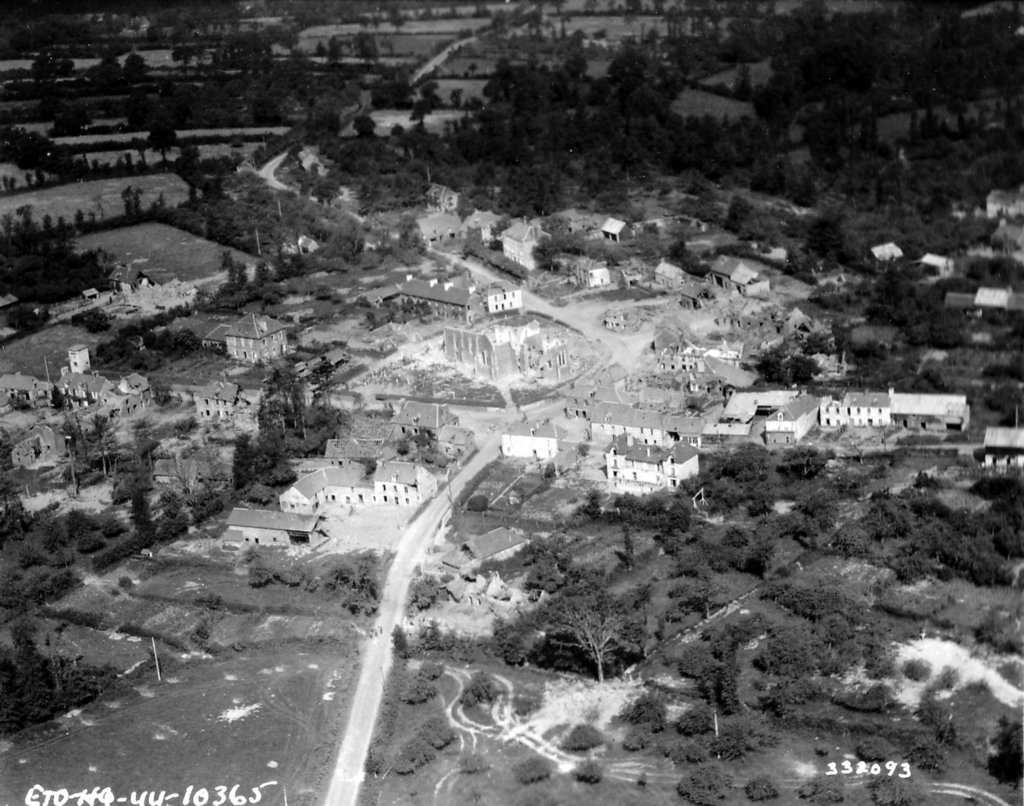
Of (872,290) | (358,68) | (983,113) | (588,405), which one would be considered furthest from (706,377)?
(358,68)

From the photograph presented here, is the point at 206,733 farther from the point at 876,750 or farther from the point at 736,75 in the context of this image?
the point at 736,75

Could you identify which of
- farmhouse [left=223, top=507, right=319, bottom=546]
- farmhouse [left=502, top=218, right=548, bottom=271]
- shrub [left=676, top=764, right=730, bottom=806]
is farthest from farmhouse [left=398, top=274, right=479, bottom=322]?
shrub [left=676, top=764, right=730, bottom=806]

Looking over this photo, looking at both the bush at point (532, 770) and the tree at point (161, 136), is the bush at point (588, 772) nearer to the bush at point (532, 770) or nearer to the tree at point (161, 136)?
the bush at point (532, 770)

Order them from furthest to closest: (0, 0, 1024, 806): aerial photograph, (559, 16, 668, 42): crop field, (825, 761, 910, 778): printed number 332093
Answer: (559, 16, 668, 42): crop field < (0, 0, 1024, 806): aerial photograph < (825, 761, 910, 778): printed number 332093

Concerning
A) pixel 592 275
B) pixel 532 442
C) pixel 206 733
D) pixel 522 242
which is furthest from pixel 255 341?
pixel 206 733

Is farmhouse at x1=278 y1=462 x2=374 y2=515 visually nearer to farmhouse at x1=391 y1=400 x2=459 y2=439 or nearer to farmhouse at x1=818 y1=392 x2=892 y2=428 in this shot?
farmhouse at x1=391 y1=400 x2=459 y2=439

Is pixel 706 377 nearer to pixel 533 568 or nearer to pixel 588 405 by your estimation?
pixel 588 405

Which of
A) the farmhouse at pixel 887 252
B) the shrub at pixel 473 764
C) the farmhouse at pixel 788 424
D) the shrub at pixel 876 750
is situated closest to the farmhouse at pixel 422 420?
the farmhouse at pixel 788 424
